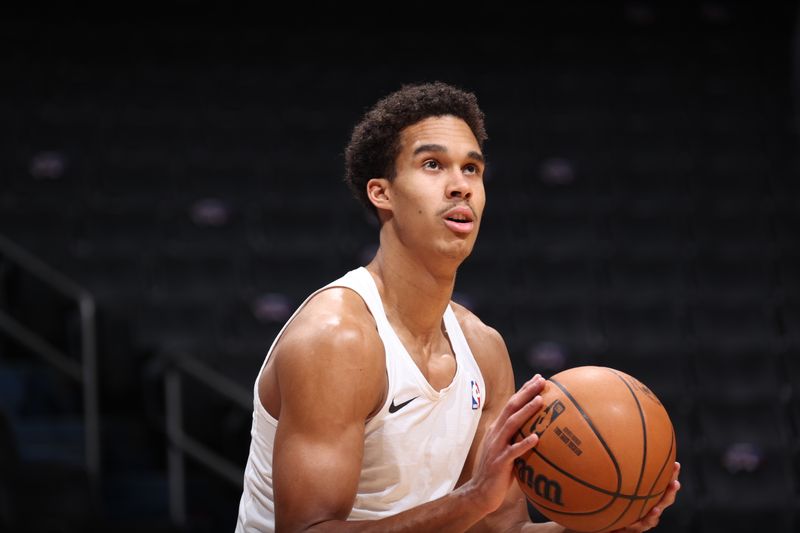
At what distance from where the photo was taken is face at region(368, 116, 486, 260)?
2.62m

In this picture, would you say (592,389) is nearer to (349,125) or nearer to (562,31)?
(349,125)

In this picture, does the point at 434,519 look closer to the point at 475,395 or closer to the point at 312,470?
the point at 312,470

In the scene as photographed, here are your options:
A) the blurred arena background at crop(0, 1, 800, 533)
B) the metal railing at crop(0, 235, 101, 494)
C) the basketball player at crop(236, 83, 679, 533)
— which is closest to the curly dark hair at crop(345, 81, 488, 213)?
the basketball player at crop(236, 83, 679, 533)

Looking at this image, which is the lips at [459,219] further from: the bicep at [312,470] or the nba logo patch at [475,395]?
the bicep at [312,470]

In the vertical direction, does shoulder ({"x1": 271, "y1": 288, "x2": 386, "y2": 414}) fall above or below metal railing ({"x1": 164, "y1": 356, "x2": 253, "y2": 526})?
above

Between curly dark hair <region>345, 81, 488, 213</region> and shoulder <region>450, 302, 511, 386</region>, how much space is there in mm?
435

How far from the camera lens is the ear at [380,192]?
2723mm

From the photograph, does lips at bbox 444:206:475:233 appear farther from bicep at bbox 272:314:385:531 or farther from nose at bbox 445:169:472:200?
bicep at bbox 272:314:385:531

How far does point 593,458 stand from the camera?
236cm

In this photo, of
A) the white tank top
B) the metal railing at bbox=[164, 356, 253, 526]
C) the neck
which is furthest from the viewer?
the metal railing at bbox=[164, 356, 253, 526]

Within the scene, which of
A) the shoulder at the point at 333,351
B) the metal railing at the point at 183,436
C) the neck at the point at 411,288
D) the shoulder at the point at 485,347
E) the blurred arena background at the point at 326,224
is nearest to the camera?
the shoulder at the point at 333,351

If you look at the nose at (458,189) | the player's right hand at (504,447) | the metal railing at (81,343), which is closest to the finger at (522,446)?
the player's right hand at (504,447)

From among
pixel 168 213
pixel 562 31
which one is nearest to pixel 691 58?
pixel 562 31

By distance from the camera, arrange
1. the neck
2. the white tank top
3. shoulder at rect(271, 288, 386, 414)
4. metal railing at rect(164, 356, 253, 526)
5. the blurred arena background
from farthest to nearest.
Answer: the blurred arena background < metal railing at rect(164, 356, 253, 526) < the neck < the white tank top < shoulder at rect(271, 288, 386, 414)
